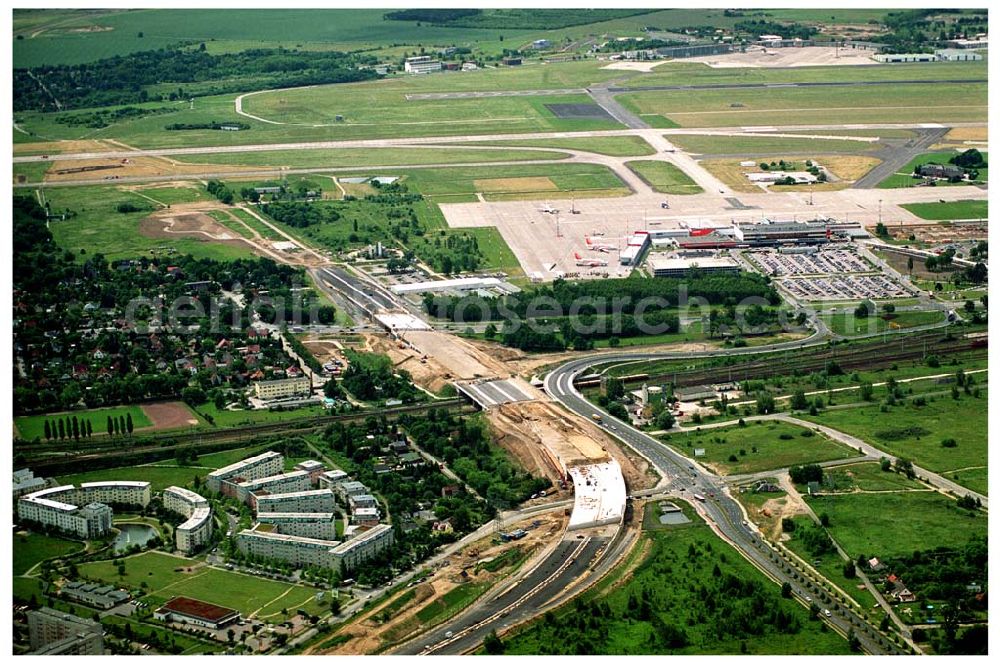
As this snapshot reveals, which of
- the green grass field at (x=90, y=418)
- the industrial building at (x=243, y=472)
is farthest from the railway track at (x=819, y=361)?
the green grass field at (x=90, y=418)

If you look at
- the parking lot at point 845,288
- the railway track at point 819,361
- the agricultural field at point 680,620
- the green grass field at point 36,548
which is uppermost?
the parking lot at point 845,288

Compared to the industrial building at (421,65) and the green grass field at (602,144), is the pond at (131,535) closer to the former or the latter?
the green grass field at (602,144)

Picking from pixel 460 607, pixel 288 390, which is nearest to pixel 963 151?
pixel 288 390

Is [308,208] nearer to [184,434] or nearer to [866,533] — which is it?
[184,434]

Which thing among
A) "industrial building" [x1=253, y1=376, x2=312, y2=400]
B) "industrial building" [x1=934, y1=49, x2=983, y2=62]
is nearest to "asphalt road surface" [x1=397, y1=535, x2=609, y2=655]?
"industrial building" [x1=253, y1=376, x2=312, y2=400]

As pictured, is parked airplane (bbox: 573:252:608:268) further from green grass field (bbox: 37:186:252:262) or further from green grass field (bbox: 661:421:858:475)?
green grass field (bbox: 661:421:858:475)

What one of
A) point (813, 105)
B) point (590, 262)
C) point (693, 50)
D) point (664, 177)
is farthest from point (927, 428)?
point (693, 50)
